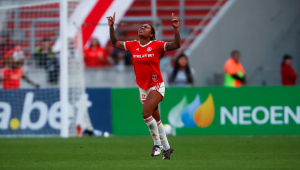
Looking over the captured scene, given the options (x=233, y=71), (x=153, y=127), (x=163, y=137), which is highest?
(x=233, y=71)

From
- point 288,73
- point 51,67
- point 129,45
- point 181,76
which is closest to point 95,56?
point 51,67

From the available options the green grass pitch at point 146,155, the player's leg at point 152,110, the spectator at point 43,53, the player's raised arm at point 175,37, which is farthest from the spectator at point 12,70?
the player's raised arm at point 175,37

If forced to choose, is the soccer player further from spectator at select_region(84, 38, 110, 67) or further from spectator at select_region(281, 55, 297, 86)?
→ spectator at select_region(281, 55, 297, 86)

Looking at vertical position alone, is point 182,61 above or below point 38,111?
above

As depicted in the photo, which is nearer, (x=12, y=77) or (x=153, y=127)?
(x=153, y=127)

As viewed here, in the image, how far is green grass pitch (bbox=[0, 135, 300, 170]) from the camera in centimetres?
761

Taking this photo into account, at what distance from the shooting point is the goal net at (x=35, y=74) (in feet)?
47.8

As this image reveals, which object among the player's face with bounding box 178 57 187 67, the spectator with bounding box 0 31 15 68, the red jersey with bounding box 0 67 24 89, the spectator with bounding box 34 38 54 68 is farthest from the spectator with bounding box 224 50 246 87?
the spectator with bounding box 0 31 15 68

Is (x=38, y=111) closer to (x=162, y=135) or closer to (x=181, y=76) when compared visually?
(x=181, y=76)

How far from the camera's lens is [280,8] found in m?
20.0

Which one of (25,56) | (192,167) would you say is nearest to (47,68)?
(25,56)

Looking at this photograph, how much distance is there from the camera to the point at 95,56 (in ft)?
57.7

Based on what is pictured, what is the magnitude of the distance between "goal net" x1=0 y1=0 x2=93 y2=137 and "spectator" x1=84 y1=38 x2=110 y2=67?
121cm

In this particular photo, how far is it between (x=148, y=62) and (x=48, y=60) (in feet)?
24.4
